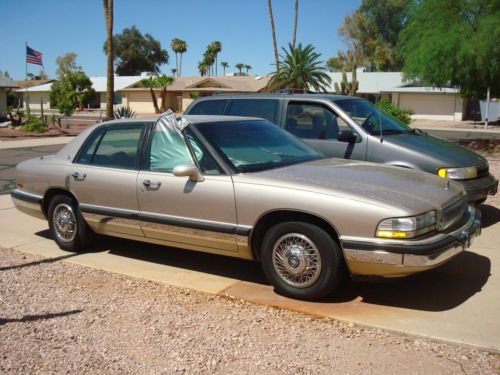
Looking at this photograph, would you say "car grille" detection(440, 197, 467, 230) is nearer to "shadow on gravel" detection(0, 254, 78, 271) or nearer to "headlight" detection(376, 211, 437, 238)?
"headlight" detection(376, 211, 437, 238)

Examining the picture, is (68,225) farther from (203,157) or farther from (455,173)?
(455,173)

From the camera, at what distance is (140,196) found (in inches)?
224

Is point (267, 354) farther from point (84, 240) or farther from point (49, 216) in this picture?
point (49, 216)

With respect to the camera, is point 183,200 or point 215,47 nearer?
point 183,200

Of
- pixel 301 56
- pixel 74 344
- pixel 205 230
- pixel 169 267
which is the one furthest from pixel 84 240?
pixel 301 56

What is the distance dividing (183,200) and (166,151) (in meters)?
0.64

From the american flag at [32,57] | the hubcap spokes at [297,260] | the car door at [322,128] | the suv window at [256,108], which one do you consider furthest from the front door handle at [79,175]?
the american flag at [32,57]

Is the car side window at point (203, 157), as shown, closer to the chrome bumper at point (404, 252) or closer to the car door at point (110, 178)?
the car door at point (110, 178)

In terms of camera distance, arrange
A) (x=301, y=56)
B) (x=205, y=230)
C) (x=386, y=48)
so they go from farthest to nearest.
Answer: (x=386, y=48), (x=301, y=56), (x=205, y=230)

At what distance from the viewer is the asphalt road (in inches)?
462

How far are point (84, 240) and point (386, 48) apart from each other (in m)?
74.3

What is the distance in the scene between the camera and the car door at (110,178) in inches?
229

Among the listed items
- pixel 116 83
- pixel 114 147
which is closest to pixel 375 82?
pixel 116 83

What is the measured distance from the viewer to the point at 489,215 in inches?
321
